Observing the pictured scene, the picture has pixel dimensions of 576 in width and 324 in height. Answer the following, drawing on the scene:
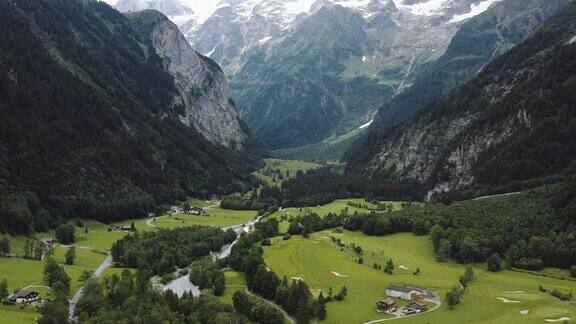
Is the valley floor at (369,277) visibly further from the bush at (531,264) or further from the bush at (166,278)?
the bush at (166,278)

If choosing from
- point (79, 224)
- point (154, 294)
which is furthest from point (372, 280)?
point (79, 224)

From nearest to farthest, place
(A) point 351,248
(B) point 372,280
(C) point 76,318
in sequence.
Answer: (C) point 76,318 < (B) point 372,280 < (A) point 351,248

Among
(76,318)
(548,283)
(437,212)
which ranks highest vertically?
(437,212)

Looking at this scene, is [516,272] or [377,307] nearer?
[377,307]

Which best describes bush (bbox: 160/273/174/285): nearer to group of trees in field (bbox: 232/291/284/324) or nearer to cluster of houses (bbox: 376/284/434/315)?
group of trees in field (bbox: 232/291/284/324)

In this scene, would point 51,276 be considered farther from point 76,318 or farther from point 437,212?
point 437,212

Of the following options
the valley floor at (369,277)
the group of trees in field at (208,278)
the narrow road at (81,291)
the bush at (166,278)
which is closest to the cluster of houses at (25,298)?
the valley floor at (369,277)

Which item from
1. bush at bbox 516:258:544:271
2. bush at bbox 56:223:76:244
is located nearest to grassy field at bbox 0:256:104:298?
bush at bbox 56:223:76:244
